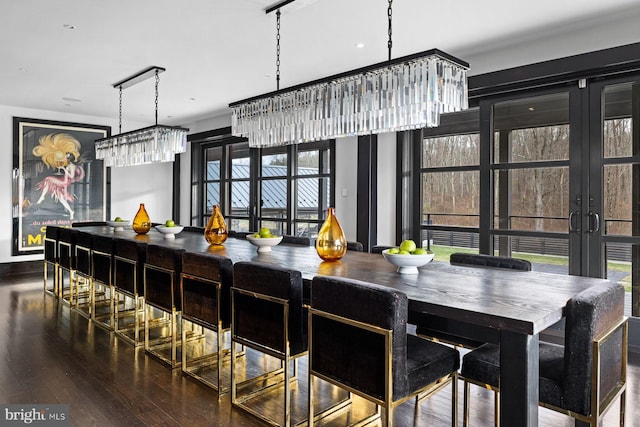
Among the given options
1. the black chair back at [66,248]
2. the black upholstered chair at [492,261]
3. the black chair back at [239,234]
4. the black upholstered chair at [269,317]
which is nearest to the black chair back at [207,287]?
the black upholstered chair at [269,317]

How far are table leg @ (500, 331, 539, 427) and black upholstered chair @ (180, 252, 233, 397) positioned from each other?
161cm

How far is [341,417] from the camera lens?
2480mm

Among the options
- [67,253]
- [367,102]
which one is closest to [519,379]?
[367,102]

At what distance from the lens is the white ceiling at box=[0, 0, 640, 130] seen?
125 inches

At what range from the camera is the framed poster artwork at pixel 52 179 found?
22.2 ft

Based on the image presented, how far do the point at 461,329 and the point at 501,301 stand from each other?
1.16 ft

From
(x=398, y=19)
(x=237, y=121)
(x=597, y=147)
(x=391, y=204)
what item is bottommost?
(x=391, y=204)

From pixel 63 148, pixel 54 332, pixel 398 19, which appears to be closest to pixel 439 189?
pixel 398 19

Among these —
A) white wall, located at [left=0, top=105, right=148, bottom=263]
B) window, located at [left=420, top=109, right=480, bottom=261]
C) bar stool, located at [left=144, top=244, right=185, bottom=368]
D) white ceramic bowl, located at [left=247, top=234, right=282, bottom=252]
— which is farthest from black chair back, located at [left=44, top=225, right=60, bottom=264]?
window, located at [left=420, top=109, right=480, bottom=261]

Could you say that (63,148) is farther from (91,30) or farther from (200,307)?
(200,307)

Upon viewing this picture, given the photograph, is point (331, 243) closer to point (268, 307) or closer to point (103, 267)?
point (268, 307)

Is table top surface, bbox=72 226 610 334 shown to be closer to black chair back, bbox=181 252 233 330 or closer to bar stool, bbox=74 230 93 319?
black chair back, bbox=181 252 233 330

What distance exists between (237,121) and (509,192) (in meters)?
2.58

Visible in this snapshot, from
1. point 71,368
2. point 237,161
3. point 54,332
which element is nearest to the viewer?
point 71,368
